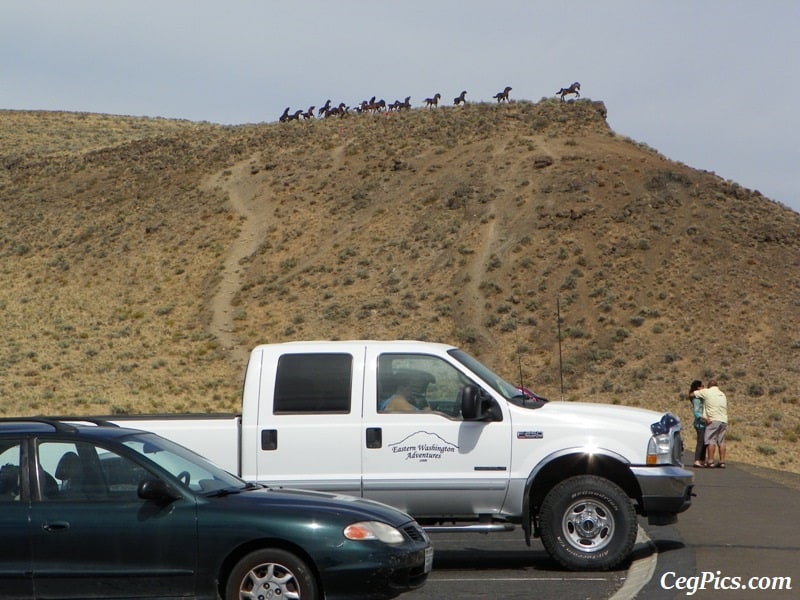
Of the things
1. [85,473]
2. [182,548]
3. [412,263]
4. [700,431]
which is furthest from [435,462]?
[412,263]

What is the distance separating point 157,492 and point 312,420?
2.84 m

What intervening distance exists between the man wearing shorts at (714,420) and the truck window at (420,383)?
10.3 metres

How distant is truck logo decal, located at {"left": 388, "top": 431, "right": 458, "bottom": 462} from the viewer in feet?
32.9

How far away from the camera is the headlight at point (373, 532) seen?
7.43 meters

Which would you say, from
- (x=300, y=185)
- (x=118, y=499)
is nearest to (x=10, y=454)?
(x=118, y=499)

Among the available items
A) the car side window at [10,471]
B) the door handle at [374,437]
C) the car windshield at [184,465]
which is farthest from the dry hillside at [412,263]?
the car side window at [10,471]

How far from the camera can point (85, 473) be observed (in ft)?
25.1

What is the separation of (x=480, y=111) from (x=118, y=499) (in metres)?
62.1

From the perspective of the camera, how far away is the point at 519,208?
54.4 meters

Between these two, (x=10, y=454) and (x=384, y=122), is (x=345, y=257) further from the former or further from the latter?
(x=10, y=454)

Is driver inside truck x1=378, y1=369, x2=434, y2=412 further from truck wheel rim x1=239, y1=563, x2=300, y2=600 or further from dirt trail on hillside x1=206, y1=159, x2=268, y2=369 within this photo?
dirt trail on hillside x1=206, y1=159, x2=268, y2=369

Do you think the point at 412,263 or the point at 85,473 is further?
the point at 412,263

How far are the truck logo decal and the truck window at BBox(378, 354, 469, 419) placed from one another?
10.5 inches

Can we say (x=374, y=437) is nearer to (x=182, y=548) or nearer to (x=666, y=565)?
(x=666, y=565)
